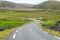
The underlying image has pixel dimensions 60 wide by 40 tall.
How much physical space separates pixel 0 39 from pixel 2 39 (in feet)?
0.55

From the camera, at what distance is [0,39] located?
15.1 metres

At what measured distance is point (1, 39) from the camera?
1523 centimetres

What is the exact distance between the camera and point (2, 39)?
15.2 meters

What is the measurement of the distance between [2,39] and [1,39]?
2.9 inches

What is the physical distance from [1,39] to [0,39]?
11cm
